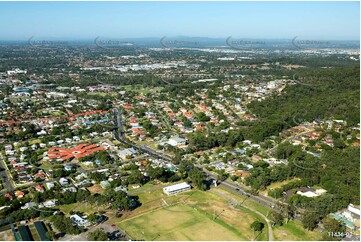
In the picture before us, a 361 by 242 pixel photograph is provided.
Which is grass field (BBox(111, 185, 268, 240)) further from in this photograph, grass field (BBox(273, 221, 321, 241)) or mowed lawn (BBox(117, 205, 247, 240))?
grass field (BBox(273, 221, 321, 241))

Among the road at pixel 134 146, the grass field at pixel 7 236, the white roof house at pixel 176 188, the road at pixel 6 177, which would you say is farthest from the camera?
the road at pixel 134 146

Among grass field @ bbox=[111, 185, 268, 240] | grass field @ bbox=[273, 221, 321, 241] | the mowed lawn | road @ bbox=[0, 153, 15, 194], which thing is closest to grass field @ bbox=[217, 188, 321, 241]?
grass field @ bbox=[273, 221, 321, 241]

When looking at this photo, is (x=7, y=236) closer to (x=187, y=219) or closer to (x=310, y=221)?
(x=187, y=219)

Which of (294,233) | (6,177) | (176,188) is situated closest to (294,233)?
(294,233)

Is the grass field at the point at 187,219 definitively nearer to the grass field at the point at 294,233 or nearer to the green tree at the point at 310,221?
the grass field at the point at 294,233

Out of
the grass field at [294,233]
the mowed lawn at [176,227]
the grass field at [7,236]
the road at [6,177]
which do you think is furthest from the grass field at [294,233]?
the road at [6,177]

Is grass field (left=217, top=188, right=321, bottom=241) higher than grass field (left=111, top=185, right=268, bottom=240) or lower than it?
higher
